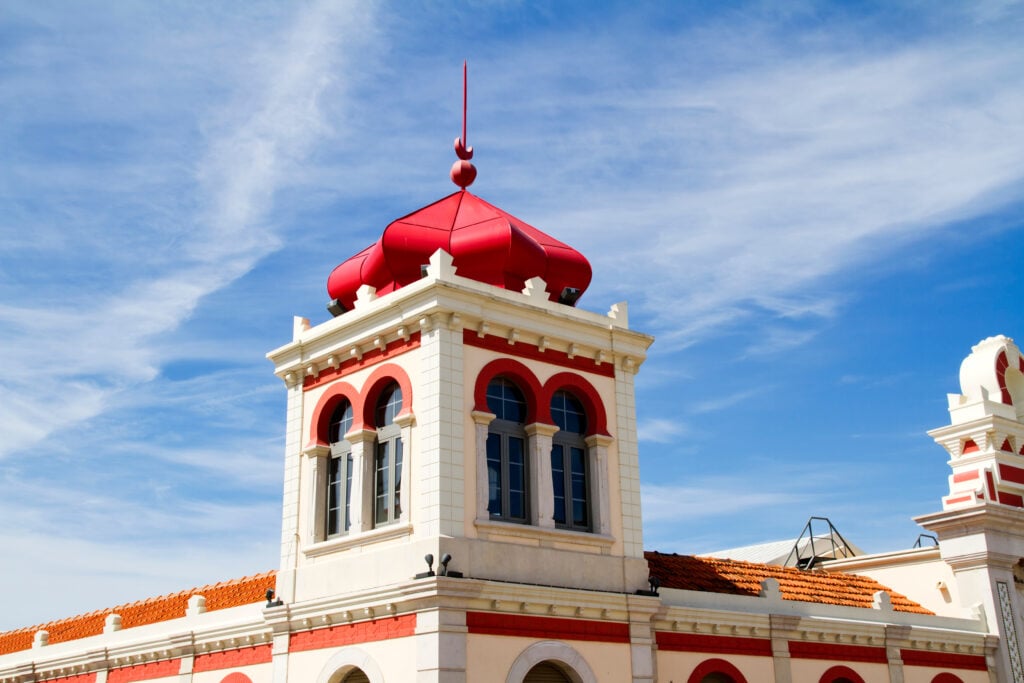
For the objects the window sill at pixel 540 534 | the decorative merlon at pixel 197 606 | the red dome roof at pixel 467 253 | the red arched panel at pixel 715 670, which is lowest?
the red arched panel at pixel 715 670

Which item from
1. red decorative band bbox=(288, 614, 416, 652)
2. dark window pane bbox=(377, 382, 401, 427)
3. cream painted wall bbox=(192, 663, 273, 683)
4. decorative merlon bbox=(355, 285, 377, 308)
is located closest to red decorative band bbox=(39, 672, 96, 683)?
cream painted wall bbox=(192, 663, 273, 683)

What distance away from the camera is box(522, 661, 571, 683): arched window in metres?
16.4

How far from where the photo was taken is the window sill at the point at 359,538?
1622 centimetres

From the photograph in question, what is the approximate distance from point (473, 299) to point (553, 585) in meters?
4.60

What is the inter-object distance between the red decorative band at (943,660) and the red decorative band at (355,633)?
477 inches

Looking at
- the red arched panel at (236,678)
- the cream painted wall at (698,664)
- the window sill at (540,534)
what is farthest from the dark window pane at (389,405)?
the cream painted wall at (698,664)

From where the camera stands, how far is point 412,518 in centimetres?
1616

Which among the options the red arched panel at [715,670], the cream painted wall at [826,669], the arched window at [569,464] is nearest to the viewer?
the arched window at [569,464]

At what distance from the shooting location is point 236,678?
1905cm

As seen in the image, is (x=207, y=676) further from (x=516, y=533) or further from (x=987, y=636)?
(x=987, y=636)

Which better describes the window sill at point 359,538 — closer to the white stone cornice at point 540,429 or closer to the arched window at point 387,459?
the arched window at point 387,459

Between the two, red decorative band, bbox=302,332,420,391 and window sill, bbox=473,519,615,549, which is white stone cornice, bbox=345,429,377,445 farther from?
window sill, bbox=473,519,615,549

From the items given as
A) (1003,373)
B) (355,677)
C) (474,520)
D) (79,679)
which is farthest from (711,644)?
(79,679)

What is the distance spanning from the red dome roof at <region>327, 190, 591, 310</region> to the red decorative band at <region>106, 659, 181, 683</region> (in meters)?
7.76
